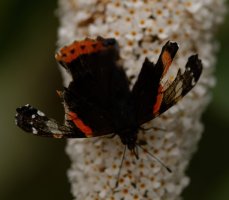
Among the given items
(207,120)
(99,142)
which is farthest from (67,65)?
(207,120)

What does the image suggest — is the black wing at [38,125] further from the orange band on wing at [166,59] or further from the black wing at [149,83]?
the orange band on wing at [166,59]

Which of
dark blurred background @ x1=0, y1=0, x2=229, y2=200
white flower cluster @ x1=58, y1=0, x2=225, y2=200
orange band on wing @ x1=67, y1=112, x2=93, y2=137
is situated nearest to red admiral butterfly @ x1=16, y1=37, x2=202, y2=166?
orange band on wing @ x1=67, y1=112, x2=93, y2=137

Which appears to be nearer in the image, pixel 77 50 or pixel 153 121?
pixel 77 50

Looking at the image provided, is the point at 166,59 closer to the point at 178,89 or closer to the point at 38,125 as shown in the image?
the point at 178,89

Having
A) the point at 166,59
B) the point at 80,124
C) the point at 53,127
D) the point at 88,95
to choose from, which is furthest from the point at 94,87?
the point at 166,59

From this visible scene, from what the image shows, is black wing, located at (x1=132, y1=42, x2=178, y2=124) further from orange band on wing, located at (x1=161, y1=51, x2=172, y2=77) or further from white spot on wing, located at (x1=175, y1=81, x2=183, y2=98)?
white spot on wing, located at (x1=175, y1=81, x2=183, y2=98)

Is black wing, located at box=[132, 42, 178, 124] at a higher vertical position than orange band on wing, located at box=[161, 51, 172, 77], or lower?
lower
